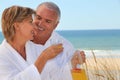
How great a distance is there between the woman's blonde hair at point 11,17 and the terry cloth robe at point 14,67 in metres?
0.09

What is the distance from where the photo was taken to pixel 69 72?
9.23 ft

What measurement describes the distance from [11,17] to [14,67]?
28 cm

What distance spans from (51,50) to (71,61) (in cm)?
42

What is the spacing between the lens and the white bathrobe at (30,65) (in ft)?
7.59

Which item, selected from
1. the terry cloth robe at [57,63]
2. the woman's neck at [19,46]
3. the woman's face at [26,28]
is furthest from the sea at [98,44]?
the woman's face at [26,28]

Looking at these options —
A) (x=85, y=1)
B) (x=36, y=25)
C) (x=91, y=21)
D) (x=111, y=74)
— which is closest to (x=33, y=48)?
(x=36, y=25)

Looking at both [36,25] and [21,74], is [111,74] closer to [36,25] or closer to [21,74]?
[36,25]

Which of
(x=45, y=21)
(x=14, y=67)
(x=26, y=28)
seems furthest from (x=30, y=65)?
(x=45, y=21)

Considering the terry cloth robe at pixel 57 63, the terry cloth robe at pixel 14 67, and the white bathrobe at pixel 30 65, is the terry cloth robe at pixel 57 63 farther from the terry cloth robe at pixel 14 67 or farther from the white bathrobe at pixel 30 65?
the terry cloth robe at pixel 14 67

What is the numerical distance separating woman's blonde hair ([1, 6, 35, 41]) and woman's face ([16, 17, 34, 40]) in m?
0.03

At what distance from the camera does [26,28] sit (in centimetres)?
241

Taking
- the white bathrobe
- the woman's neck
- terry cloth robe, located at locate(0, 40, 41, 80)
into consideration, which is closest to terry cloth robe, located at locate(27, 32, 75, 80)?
the white bathrobe

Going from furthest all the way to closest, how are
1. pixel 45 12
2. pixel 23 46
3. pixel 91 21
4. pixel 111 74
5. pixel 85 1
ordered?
pixel 85 1, pixel 91 21, pixel 111 74, pixel 45 12, pixel 23 46

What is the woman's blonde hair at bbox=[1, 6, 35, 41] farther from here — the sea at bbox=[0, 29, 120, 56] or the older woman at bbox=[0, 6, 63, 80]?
the sea at bbox=[0, 29, 120, 56]
